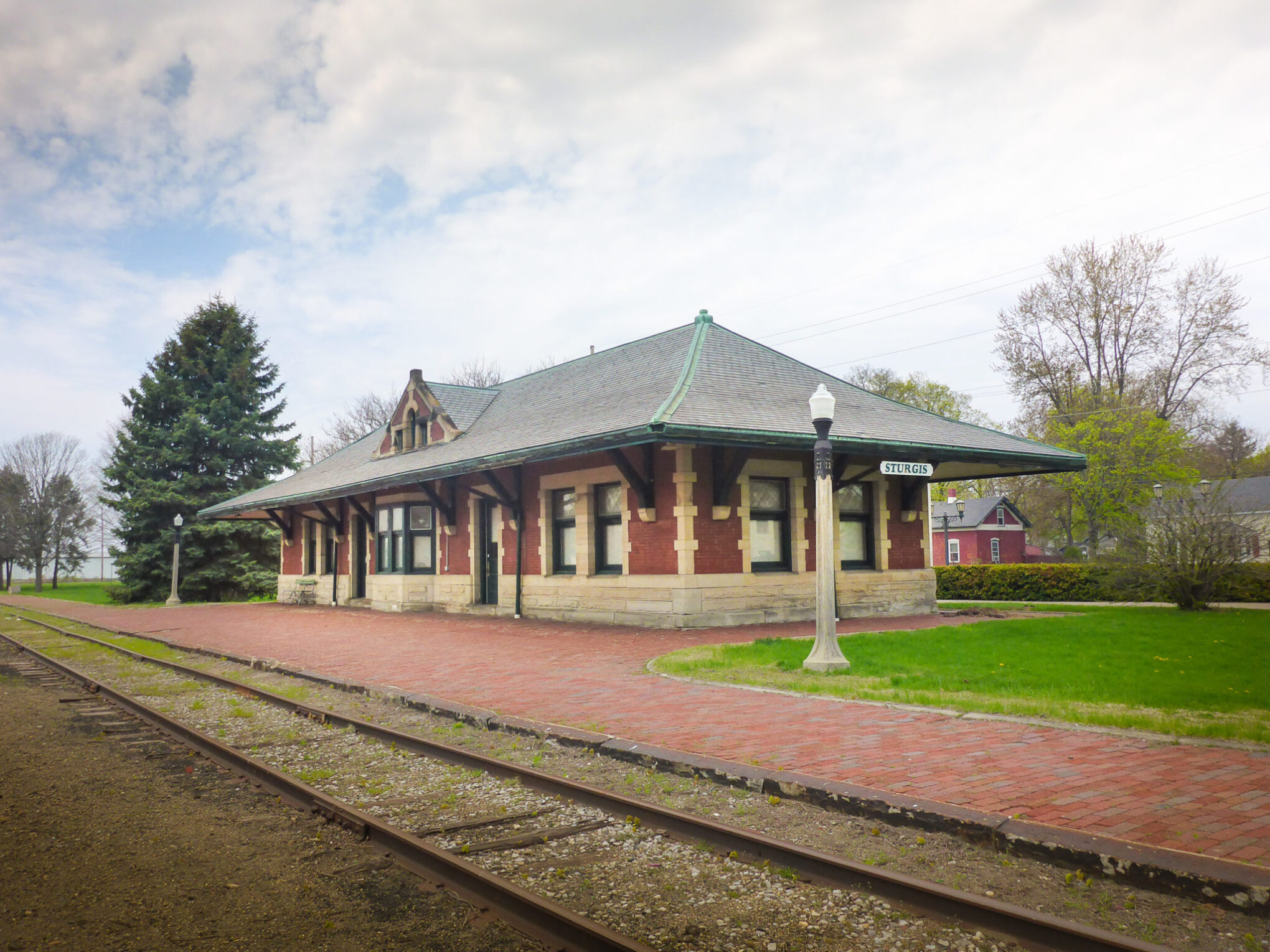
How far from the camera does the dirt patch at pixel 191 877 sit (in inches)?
132

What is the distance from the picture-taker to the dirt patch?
336cm

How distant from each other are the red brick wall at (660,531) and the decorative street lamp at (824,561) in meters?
5.26

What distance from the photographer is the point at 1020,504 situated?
4359cm

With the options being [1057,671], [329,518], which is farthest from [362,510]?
[1057,671]

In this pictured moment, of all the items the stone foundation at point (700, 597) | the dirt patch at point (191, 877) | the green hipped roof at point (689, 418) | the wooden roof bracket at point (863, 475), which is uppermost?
the green hipped roof at point (689, 418)

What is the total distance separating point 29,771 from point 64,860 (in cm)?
239

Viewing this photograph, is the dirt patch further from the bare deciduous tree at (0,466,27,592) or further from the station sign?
the bare deciduous tree at (0,466,27,592)

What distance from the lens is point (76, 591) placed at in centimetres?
5500

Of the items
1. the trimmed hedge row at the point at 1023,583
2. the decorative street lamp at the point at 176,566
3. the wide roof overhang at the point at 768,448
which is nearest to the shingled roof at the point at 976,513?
the trimmed hedge row at the point at 1023,583

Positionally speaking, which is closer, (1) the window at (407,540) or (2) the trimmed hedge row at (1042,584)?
(2) the trimmed hedge row at (1042,584)

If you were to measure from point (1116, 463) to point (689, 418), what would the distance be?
2952cm

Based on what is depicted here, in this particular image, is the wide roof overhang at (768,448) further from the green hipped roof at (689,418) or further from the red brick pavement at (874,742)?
the red brick pavement at (874,742)

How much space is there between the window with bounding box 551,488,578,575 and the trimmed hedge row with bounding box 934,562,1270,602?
9841 mm

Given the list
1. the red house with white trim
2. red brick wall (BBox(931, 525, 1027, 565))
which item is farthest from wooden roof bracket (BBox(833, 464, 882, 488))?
red brick wall (BBox(931, 525, 1027, 565))
